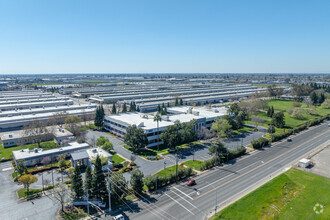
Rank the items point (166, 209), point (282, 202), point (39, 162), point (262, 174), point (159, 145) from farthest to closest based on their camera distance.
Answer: point (159, 145) < point (39, 162) < point (262, 174) < point (282, 202) < point (166, 209)

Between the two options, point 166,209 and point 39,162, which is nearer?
point 166,209

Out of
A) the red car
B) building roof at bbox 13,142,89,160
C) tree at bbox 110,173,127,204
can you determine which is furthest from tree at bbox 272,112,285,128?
building roof at bbox 13,142,89,160

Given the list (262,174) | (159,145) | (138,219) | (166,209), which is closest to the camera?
(138,219)

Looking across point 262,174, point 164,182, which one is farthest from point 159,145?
point 262,174

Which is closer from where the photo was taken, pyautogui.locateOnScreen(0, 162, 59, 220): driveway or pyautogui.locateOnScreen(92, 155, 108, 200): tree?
pyautogui.locateOnScreen(0, 162, 59, 220): driveway

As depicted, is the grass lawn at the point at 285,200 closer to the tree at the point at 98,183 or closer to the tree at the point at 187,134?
the tree at the point at 98,183

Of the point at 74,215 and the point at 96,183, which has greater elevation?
the point at 96,183

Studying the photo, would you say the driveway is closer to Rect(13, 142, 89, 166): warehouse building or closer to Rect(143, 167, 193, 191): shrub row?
Rect(13, 142, 89, 166): warehouse building

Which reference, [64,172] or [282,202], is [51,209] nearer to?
[64,172]
